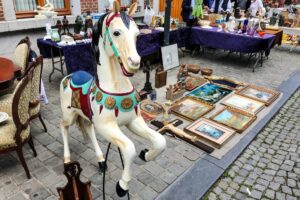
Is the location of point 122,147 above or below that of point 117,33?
below

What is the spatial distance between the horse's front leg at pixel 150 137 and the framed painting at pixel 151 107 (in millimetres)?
2313

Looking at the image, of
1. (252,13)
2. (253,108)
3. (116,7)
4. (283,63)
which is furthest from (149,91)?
(252,13)

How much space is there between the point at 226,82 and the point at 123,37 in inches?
185

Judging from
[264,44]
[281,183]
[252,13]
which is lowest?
[281,183]

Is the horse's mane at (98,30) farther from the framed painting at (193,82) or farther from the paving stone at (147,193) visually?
the framed painting at (193,82)

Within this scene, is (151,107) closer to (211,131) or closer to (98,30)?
(211,131)

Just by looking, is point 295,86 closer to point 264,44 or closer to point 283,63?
point 264,44

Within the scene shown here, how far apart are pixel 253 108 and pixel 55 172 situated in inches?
146

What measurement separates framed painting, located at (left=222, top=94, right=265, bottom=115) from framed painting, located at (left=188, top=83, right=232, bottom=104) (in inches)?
7.8

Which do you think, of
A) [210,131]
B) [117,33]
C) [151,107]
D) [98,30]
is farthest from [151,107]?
[117,33]

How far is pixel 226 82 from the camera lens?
6.18 metres

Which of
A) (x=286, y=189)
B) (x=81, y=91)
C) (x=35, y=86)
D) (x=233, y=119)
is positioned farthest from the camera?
(x=233, y=119)

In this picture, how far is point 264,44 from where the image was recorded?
22.8 ft

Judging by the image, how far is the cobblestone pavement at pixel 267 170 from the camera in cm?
308
